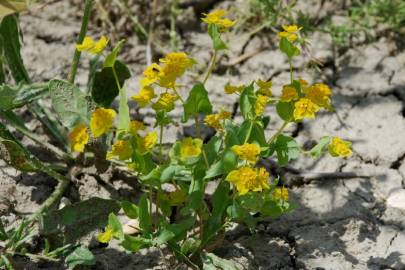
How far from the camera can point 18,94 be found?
312cm

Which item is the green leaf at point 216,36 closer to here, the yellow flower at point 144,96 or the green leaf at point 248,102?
the green leaf at point 248,102

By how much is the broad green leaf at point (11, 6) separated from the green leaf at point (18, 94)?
1.12 ft

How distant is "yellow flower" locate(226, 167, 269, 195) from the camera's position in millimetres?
2400

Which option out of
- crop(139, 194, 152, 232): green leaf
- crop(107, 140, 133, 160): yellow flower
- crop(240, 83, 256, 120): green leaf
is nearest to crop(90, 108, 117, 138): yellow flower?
crop(107, 140, 133, 160): yellow flower

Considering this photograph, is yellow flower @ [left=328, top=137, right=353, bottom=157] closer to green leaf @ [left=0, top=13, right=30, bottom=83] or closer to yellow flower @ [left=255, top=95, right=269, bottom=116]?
yellow flower @ [left=255, top=95, right=269, bottom=116]

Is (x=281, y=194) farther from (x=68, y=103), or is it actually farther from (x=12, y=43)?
(x=12, y=43)

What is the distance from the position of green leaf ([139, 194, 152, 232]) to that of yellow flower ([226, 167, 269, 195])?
365 mm

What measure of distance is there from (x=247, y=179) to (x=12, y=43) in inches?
60.3

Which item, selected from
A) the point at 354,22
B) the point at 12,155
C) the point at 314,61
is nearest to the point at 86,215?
the point at 12,155

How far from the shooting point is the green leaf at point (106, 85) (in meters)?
3.24

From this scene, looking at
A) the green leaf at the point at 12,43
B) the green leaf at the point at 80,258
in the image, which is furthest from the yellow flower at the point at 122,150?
the green leaf at the point at 12,43

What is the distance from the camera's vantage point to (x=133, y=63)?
4.08 m

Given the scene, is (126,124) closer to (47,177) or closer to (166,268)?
(166,268)

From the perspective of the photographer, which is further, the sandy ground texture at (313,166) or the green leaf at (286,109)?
the sandy ground texture at (313,166)
